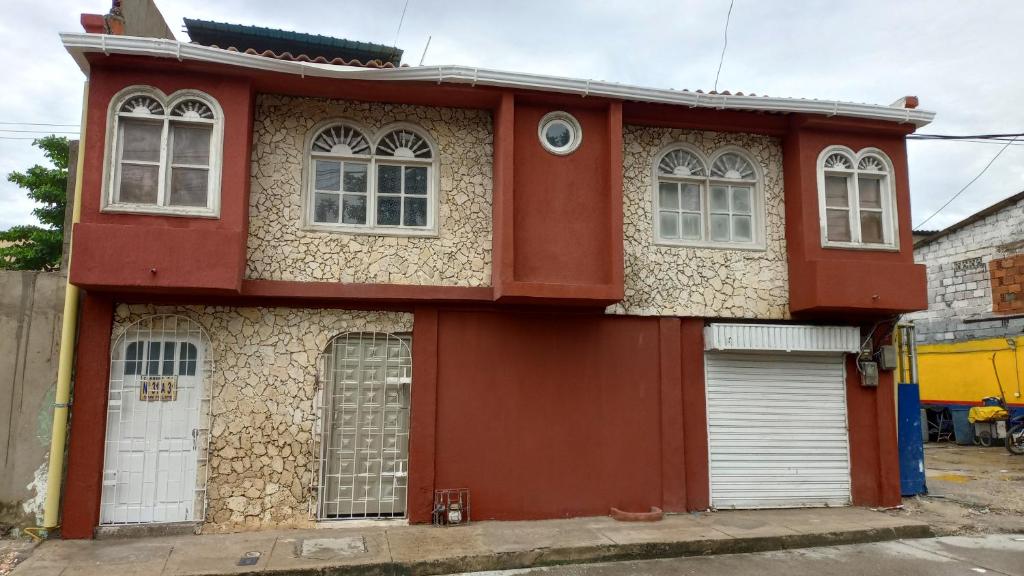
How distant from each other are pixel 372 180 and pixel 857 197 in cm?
658

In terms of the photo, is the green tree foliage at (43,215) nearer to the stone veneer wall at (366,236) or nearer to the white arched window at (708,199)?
the stone veneer wall at (366,236)

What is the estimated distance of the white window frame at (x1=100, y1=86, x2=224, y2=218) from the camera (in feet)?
26.2

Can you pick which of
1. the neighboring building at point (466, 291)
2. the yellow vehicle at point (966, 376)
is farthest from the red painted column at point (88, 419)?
the yellow vehicle at point (966, 376)

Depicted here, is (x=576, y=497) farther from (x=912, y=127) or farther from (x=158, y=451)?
(x=912, y=127)

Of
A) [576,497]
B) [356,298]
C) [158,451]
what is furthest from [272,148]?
[576,497]

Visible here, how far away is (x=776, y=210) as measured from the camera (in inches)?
395

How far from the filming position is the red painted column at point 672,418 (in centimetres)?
923

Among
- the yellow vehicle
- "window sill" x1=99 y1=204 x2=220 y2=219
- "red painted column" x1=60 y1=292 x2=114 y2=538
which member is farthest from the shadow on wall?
the yellow vehicle

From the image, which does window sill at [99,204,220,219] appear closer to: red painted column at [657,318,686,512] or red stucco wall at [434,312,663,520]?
red stucco wall at [434,312,663,520]

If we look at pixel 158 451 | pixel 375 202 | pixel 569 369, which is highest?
pixel 375 202

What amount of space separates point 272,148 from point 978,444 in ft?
55.5

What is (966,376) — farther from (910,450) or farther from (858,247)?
(858,247)

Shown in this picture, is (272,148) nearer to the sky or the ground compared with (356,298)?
nearer to the sky

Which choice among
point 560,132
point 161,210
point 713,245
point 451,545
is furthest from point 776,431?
point 161,210
